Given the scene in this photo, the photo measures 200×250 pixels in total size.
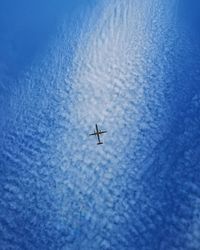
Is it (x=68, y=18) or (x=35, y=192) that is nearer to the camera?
(x=35, y=192)

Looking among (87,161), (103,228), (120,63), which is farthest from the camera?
(120,63)

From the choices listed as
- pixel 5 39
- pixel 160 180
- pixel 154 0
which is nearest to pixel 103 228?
pixel 160 180

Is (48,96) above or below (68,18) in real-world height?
below

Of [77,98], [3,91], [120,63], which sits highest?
[120,63]

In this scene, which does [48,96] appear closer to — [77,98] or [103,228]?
[77,98]

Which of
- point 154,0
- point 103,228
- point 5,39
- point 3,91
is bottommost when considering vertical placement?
point 103,228

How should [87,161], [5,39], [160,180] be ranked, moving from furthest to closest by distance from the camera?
[5,39], [87,161], [160,180]

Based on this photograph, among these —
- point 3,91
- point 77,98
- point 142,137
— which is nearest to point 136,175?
point 142,137

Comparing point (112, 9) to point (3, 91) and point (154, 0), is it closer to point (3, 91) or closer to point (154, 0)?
point (154, 0)

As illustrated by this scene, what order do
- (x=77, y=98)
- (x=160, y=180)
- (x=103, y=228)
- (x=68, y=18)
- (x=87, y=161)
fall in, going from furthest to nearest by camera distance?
(x=68, y=18) < (x=77, y=98) < (x=87, y=161) < (x=160, y=180) < (x=103, y=228)
